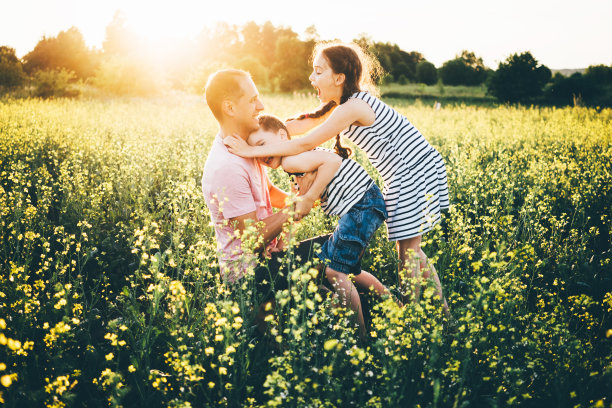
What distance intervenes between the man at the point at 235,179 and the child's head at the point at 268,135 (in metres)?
0.05

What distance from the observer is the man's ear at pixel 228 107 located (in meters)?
2.86

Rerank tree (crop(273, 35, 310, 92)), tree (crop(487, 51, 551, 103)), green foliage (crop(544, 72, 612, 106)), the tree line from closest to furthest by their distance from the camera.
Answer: the tree line → green foliage (crop(544, 72, 612, 106)) → tree (crop(487, 51, 551, 103)) → tree (crop(273, 35, 310, 92))

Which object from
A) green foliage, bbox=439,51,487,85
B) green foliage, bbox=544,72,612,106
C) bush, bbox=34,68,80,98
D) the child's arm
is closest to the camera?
the child's arm

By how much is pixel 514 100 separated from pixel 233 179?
37.1 m

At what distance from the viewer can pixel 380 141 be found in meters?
3.12

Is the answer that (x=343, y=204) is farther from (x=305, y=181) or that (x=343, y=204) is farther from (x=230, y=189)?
(x=230, y=189)

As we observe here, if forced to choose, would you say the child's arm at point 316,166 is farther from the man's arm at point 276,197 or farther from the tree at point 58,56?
the tree at point 58,56

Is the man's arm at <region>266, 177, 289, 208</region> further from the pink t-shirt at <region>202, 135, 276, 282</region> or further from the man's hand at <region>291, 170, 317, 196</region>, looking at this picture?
the man's hand at <region>291, 170, 317, 196</region>

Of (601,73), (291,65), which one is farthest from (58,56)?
(601,73)

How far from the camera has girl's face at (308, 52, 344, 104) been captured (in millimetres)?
3064

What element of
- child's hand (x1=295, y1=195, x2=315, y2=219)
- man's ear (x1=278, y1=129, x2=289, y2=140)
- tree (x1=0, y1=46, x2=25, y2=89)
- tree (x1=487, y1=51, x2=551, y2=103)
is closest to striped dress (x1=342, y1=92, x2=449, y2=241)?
man's ear (x1=278, y1=129, x2=289, y2=140)

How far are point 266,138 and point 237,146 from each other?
0.22m

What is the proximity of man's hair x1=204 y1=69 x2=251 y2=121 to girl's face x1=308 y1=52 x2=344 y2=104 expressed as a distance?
535 mm

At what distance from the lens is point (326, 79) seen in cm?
308
